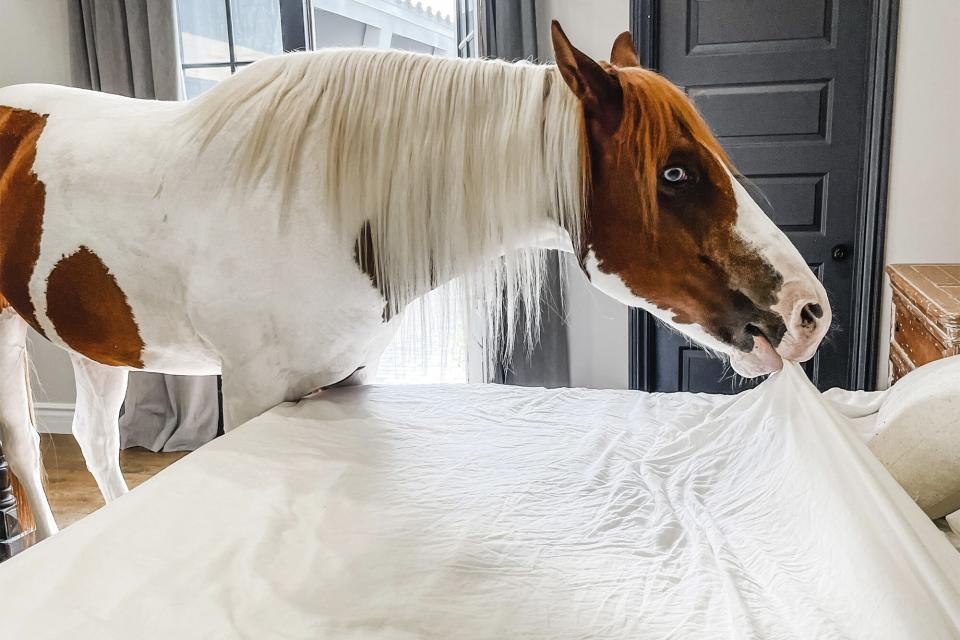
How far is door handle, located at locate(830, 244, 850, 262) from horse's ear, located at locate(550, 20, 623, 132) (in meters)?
1.99

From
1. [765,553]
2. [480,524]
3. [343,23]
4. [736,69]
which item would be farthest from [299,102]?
[343,23]

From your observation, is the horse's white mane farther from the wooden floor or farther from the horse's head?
the wooden floor

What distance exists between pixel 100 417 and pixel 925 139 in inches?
102

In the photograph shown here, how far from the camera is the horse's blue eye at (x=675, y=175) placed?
2.88 ft

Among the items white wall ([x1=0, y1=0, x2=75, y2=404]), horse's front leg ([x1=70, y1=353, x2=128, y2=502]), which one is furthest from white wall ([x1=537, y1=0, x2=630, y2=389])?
white wall ([x1=0, y1=0, x2=75, y2=404])

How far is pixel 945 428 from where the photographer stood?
2.60 feet

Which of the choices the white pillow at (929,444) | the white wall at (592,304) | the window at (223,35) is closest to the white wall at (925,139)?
the white wall at (592,304)

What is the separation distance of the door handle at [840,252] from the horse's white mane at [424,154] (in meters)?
1.98

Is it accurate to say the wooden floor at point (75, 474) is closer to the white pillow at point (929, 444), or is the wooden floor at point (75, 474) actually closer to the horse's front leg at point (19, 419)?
the horse's front leg at point (19, 419)

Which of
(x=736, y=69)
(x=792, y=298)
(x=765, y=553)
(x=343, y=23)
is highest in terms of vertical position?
(x=343, y=23)

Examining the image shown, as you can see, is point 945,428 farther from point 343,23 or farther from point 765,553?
point 343,23

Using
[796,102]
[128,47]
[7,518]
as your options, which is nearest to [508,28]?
[796,102]

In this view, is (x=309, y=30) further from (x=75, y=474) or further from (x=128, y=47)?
(x=75, y=474)

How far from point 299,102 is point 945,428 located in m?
0.87
